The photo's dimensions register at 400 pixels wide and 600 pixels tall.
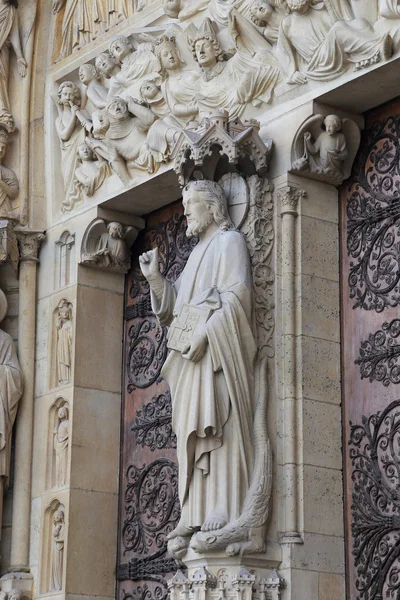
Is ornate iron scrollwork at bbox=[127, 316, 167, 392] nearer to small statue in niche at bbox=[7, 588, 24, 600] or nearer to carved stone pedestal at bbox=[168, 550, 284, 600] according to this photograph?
small statue in niche at bbox=[7, 588, 24, 600]

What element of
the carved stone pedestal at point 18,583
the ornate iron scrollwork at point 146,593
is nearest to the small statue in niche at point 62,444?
the carved stone pedestal at point 18,583

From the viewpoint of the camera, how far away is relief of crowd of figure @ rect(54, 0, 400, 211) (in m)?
9.48

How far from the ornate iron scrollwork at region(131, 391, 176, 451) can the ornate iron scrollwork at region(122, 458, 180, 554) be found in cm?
15

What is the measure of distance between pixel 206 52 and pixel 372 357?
2.47 metres

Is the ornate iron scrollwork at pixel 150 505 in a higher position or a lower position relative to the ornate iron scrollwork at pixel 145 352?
lower

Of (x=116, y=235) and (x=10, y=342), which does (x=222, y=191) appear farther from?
(x=10, y=342)

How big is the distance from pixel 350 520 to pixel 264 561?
640 millimetres

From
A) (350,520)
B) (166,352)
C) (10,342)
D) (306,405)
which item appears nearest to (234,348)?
(306,405)

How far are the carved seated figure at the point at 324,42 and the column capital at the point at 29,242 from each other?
9.84 ft

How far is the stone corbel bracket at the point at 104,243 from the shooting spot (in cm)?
1156

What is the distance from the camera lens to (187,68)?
1079 centimetres

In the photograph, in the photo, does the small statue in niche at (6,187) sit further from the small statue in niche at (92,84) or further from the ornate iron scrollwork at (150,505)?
the ornate iron scrollwork at (150,505)

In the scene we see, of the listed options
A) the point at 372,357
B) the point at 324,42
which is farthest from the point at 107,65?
the point at 372,357

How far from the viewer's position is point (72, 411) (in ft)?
37.1
